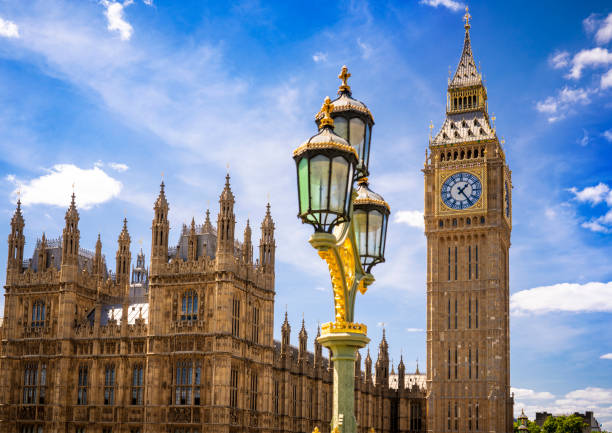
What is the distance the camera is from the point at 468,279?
89.4 metres

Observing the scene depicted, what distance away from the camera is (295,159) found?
11.5 meters

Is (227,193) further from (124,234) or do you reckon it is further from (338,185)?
(338,185)

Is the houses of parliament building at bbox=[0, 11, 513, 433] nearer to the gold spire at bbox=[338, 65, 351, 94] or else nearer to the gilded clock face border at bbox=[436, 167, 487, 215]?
the gilded clock face border at bbox=[436, 167, 487, 215]

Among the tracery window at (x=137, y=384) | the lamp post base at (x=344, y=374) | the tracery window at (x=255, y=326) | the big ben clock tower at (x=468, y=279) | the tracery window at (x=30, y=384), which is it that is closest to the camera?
the lamp post base at (x=344, y=374)

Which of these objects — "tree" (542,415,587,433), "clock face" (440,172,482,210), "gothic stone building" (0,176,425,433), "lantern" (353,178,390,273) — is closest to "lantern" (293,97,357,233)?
"lantern" (353,178,390,273)

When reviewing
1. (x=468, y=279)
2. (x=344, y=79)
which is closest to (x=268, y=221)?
(x=468, y=279)

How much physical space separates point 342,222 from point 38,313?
56.0 metres

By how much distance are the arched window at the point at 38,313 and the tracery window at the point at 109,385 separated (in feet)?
23.1

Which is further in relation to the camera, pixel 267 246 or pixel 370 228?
pixel 267 246

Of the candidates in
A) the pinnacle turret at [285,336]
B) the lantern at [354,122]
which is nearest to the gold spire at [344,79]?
the lantern at [354,122]

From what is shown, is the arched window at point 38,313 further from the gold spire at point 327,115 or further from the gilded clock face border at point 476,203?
the gold spire at point 327,115

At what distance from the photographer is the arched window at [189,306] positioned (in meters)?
56.9

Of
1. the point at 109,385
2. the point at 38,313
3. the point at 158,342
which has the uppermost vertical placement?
the point at 38,313

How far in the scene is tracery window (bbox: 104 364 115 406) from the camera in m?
58.9
